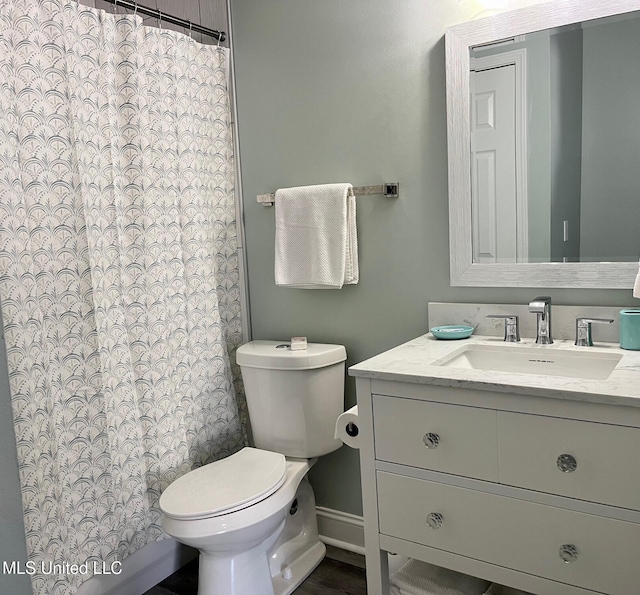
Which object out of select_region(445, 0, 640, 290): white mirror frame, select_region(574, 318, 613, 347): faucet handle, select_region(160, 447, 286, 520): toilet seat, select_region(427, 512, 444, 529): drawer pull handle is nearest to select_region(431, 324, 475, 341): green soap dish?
select_region(445, 0, 640, 290): white mirror frame

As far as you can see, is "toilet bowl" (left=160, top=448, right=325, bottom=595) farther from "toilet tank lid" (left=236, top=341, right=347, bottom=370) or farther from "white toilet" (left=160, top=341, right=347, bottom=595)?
"toilet tank lid" (left=236, top=341, right=347, bottom=370)

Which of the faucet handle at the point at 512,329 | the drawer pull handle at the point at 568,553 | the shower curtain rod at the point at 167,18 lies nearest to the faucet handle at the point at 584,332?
the faucet handle at the point at 512,329

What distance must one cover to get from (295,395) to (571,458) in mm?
1025

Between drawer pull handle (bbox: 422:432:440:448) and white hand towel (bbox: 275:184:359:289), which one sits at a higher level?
white hand towel (bbox: 275:184:359:289)

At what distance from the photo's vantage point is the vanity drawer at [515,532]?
1323 millimetres

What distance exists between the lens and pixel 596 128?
1708 millimetres

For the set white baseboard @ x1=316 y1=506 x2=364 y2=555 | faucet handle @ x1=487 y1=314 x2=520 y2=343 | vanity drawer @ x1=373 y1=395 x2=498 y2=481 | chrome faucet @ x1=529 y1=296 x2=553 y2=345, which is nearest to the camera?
vanity drawer @ x1=373 y1=395 x2=498 y2=481

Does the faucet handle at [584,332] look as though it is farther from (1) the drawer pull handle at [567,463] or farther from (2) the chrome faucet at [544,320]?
(1) the drawer pull handle at [567,463]

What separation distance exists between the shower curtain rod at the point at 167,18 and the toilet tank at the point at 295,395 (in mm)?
1238

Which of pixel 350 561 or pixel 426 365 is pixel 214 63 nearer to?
pixel 426 365

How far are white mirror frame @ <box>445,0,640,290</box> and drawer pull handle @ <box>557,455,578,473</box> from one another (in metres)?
0.61

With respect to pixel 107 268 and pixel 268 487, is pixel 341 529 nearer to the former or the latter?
pixel 268 487

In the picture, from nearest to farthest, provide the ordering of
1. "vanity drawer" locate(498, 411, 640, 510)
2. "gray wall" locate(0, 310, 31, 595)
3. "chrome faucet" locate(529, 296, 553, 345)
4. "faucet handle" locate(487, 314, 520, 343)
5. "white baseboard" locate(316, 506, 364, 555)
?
1. "gray wall" locate(0, 310, 31, 595)
2. "vanity drawer" locate(498, 411, 640, 510)
3. "chrome faucet" locate(529, 296, 553, 345)
4. "faucet handle" locate(487, 314, 520, 343)
5. "white baseboard" locate(316, 506, 364, 555)

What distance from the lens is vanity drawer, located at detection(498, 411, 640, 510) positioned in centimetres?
128
